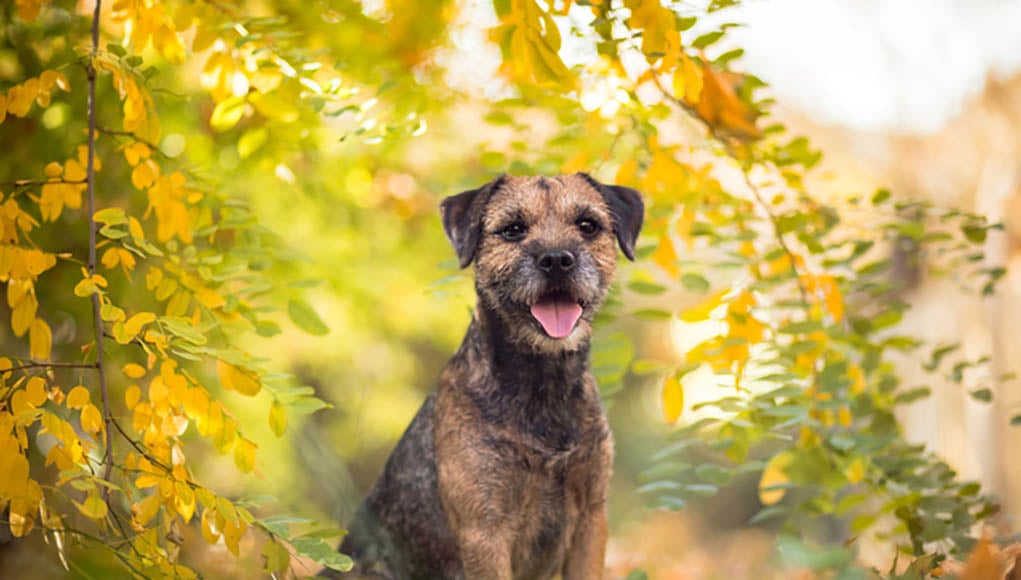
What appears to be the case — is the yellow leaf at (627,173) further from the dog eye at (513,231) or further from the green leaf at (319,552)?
the green leaf at (319,552)

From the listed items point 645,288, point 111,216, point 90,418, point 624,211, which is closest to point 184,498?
point 90,418

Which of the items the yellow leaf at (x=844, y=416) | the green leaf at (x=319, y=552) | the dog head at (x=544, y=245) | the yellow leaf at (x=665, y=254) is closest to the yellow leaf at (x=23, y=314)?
the green leaf at (x=319, y=552)

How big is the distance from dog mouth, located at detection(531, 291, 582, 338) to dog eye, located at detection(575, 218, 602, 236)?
1.07ft

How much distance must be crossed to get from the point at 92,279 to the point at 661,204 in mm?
2581

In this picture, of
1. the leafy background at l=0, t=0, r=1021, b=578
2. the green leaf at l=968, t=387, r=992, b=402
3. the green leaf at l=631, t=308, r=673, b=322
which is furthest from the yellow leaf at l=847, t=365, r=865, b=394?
the green leaf at l=631, t=308, r=673, b=322

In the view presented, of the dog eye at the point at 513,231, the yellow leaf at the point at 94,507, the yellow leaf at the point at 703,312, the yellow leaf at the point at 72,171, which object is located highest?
the yellow leaf at the point at 703,312

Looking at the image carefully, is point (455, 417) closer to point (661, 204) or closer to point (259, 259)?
point (259, 259)

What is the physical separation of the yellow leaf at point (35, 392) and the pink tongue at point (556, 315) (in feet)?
5.10

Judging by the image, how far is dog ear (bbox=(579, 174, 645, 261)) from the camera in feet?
10.7

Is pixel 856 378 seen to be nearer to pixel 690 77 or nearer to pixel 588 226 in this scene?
pixel 588 226

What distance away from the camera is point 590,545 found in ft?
10.3

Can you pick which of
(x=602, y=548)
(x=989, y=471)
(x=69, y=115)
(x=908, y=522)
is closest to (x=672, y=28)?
(x=602, y=548)

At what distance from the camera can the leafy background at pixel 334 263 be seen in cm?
258

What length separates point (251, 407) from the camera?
6359 millimetres
